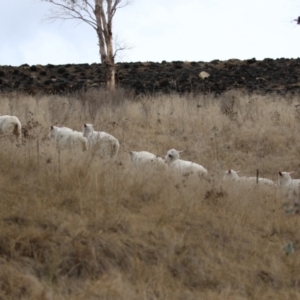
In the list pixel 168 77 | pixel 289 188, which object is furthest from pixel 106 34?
pixel 289 188

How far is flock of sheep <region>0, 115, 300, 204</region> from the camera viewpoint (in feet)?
29.2

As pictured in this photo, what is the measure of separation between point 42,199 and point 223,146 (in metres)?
7.42

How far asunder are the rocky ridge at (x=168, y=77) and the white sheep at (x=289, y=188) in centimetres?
1132

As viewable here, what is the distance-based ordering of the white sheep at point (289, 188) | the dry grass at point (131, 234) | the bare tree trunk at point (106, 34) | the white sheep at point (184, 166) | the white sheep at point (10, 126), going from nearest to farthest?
the dry grass at point (131, 234) → the white sheep at point (289, 188) → the white sheep at point (184, 166) → the white sheep at point (10, 126) → the bare tree trunk at point (106, 34)

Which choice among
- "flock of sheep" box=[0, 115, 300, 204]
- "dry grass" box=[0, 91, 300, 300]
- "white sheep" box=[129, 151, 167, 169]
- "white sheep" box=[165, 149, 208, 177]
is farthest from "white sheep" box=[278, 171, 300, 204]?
"white sheep" box=[129, 151, 167, 169]

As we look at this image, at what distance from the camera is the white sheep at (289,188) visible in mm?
8633

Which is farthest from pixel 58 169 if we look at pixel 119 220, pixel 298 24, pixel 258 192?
pixel 298 24

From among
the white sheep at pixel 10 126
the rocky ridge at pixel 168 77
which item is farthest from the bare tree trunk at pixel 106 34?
the white sheep at pixel 10 126

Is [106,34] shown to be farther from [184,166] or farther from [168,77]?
[184,166]

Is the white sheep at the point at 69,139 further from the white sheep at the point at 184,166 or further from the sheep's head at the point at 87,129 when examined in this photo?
the white sheep at the point at 184,166

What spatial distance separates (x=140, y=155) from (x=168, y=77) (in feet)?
50.8

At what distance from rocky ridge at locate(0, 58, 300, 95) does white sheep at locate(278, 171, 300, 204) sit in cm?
1132

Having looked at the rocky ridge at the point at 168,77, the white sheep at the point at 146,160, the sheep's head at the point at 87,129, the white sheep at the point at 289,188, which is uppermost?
the rocky ridge at the point at 168,77

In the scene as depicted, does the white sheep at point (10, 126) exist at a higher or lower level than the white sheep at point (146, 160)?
higher
